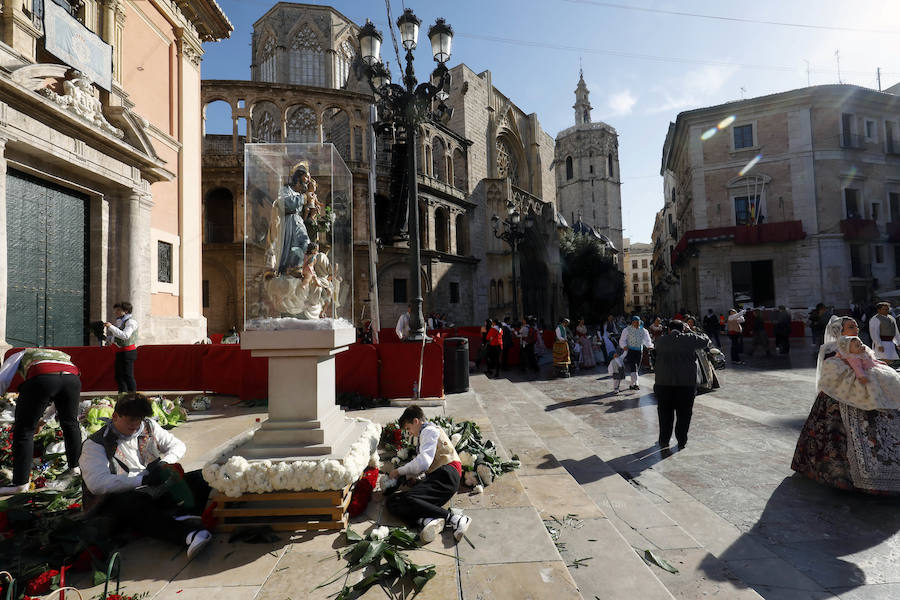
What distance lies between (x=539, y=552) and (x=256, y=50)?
125 ft

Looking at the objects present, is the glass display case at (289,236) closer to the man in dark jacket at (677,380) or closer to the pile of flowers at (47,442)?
the pile of flowers at (47,442)

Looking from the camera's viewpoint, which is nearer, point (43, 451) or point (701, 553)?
point (701, 553)

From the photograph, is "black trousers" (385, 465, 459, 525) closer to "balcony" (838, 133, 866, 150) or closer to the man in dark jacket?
the man in dark jacket

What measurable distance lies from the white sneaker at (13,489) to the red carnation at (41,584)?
2152mm

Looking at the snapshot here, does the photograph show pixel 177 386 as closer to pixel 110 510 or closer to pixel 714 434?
pixel 110 510

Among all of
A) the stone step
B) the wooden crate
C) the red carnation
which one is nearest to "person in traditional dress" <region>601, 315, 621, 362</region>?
the stone step

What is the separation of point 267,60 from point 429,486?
35.8 m

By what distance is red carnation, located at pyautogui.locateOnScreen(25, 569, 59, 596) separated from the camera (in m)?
2.29

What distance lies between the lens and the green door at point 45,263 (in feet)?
26.9

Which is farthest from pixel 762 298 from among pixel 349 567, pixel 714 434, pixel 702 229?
pixel 349 567

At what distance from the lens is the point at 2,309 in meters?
7.38

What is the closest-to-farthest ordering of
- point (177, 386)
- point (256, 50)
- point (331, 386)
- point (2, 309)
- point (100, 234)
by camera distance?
point (331, 386)
point (2, 309)
point (177, 386)
point (100, 234)
point (256, 50)

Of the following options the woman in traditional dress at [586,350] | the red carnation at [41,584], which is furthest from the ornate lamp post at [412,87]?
the woman in traditional dress at [586,350]

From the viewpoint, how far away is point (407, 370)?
27.0ft
